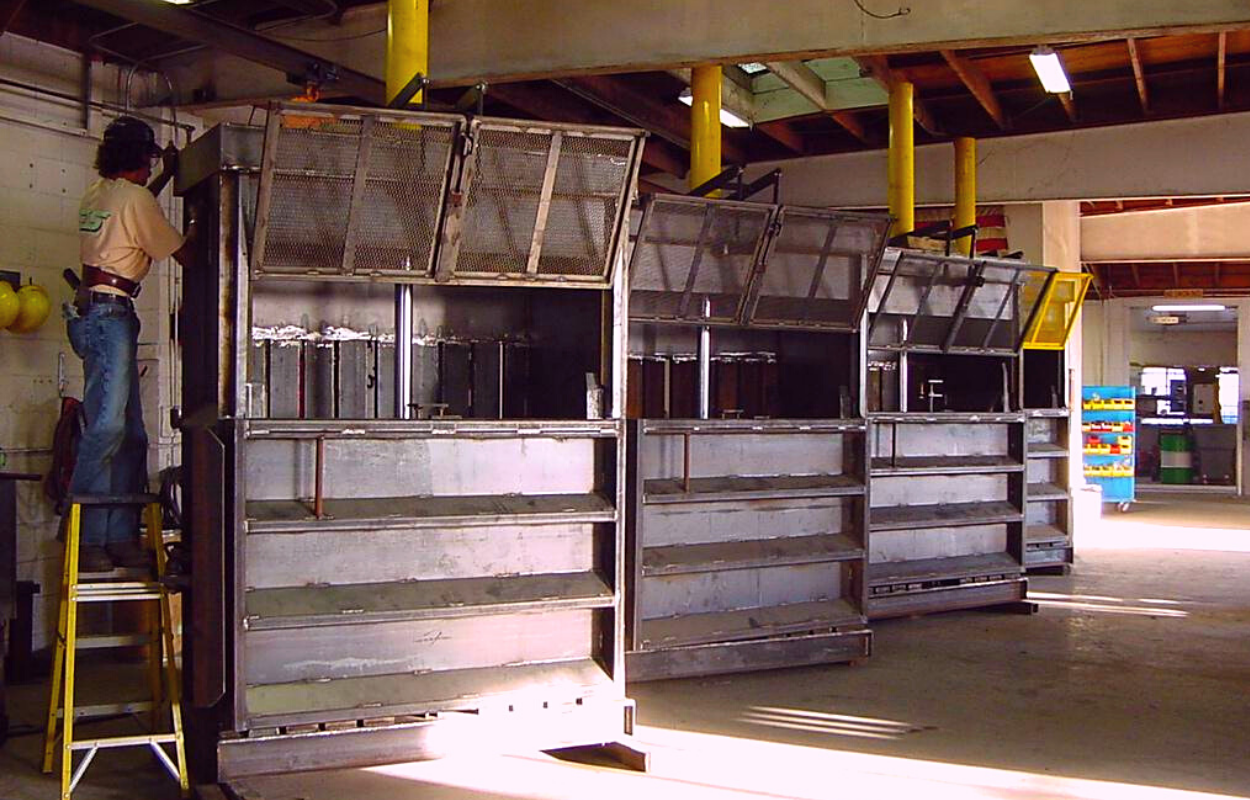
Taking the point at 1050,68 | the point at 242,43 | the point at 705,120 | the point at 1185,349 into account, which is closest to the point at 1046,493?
the point at 1050,68

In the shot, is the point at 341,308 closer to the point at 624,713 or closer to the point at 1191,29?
the point at 624,713

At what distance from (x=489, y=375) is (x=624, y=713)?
1505 mm

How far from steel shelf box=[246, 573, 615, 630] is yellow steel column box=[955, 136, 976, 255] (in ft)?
19.2

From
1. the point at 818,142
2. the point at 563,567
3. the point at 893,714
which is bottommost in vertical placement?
the point at 893,714

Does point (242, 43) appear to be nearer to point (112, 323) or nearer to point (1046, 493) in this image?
point (112, 323)

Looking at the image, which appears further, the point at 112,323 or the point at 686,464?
the point at 686,464

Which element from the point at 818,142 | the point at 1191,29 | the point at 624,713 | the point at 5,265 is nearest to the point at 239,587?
the point at 624,713

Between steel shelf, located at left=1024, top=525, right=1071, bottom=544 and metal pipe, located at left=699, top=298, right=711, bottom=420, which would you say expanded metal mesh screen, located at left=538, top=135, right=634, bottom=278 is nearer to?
metal pipe, located at left=699, top=298, right=711, bottom=420

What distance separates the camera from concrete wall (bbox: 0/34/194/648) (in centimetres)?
580

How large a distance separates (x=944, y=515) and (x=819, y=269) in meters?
1.93

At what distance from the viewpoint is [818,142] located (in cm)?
1022

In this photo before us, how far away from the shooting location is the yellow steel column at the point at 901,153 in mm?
8180

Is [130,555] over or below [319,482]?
below

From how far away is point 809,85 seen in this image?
823 cm
